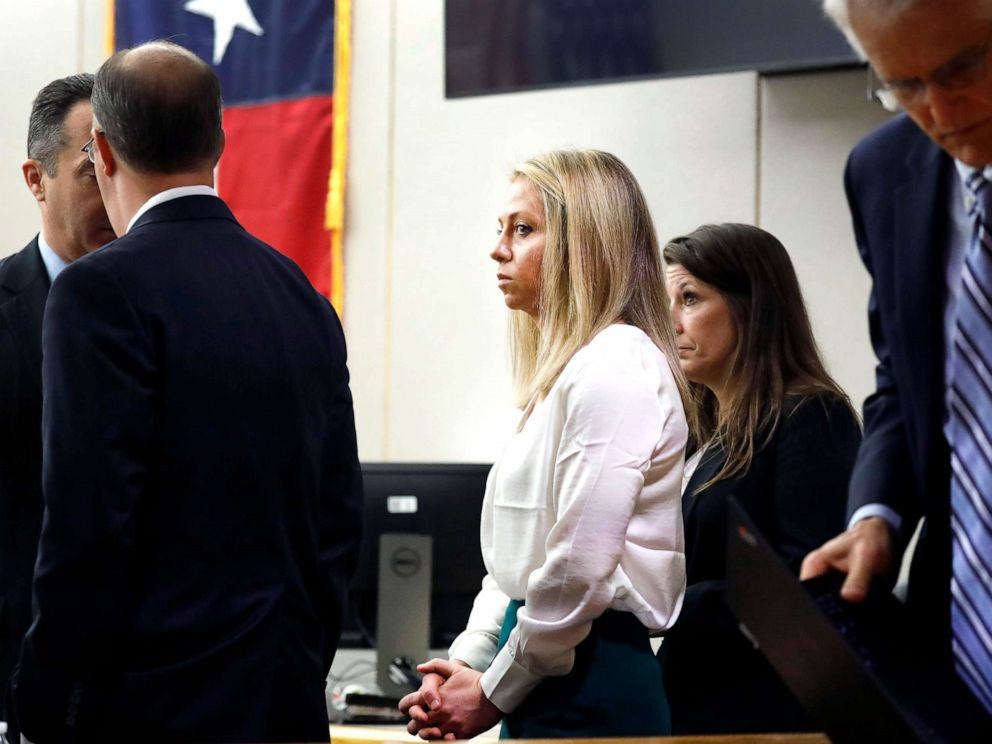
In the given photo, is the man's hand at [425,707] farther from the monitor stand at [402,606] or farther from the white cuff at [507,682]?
the monitor stand at [402,606]

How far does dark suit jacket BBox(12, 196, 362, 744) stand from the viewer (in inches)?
58.6

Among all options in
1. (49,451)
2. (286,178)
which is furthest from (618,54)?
(49,451)

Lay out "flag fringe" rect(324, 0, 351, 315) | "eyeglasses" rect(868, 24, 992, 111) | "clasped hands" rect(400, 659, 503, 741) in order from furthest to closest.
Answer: "flag fringe" rect(324, 0, 351, 315) < "clasped hands" rect(400, 659, 503, 741) < "eyeglasses" rect(868, 24, 992, 111)

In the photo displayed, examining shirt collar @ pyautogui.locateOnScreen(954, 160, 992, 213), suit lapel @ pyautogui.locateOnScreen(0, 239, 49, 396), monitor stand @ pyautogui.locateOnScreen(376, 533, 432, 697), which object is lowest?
monitor stand @ pyautogui.locateOnScreen(376, 533, 432, 697)

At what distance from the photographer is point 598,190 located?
2.09 m

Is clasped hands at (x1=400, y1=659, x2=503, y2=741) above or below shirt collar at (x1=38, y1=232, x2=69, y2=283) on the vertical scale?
below

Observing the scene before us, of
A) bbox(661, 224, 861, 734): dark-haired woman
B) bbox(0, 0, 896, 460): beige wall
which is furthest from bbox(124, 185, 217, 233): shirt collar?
bbox(0, 0, 896, 460): beige wall

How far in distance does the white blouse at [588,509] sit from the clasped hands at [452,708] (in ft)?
0.12

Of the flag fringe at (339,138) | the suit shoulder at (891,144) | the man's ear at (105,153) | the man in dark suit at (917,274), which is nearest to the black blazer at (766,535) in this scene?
the man in dark suit at (917,274)

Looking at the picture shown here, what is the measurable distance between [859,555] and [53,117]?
4.89 ft

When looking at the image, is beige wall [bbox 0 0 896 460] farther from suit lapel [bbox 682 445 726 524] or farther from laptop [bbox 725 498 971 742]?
laptop [bbox 725 498 971 742]

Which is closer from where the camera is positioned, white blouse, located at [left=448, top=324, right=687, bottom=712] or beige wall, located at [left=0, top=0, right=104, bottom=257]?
white blouse, located at [left=448, top=324, right=687, bottom=712]

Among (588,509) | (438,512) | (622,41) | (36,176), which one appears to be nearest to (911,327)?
(588,509)

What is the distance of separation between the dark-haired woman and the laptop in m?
0.85
